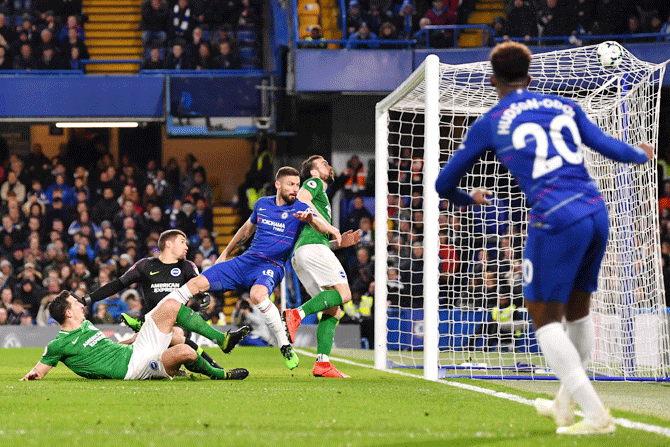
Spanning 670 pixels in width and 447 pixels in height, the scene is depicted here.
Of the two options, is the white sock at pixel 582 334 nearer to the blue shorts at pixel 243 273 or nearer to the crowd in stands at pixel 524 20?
the blue shorts at pixel 243 273

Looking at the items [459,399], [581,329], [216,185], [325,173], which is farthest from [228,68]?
[581,329]

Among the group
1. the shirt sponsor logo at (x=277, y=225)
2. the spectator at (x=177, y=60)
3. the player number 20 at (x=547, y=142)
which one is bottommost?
the shirt sponsor logo at (x=277, y=225)

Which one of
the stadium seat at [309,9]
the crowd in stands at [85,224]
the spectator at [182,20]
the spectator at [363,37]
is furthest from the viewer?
the spectator at [182,20]

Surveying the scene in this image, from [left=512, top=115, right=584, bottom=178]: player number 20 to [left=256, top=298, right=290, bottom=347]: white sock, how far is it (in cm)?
378

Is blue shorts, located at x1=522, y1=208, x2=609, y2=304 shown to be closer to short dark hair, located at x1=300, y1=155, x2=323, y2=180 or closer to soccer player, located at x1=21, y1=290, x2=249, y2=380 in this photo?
soccer player, located at x1=21, y1=290, x2=249, y2=380

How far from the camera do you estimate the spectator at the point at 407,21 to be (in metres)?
17.6

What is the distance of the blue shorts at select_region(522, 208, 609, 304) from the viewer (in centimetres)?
395

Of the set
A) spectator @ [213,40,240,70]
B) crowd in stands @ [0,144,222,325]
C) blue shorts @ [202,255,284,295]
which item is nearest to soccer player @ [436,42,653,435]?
blue shorts @ [202,255,284,295]

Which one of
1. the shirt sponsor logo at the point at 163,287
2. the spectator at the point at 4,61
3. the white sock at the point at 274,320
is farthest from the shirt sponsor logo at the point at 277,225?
the spectator at the point at 4,61

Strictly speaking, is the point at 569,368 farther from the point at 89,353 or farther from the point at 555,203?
the point at 89,353

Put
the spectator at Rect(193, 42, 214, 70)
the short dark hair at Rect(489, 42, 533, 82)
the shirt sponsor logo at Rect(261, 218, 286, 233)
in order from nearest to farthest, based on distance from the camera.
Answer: the short dark hair at Rect(489, 42, 533, 82), the shirt sponsor logo at Rect(261, 218, 286, 233), the spectator at Rect(193, 42, 214, 70)

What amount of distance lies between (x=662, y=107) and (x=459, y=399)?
572 inches

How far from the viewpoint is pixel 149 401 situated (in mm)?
5344

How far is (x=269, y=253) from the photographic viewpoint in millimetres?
7883
